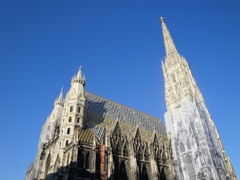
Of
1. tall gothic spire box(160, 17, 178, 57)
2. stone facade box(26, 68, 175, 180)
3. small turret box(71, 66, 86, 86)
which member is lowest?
stone facade box(26, 68, 175, 180)

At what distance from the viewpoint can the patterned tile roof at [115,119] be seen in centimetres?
3778

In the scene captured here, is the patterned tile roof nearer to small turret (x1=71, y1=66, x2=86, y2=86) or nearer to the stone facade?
the stone facade

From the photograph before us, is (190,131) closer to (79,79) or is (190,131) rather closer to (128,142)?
(128,142)

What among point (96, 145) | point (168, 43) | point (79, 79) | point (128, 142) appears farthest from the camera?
point (168, 43)

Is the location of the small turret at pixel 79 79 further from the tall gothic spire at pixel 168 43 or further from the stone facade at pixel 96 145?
the tall gothic spire at pixel 168 43

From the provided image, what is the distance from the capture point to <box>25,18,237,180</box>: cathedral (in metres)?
31.0

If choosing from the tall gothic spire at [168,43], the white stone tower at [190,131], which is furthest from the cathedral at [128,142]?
the tall gothic spire at [168,43]

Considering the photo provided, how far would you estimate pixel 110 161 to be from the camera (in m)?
Result: 31.6

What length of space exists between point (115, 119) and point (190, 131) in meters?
14.8

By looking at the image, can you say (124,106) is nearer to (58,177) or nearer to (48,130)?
(48,130)

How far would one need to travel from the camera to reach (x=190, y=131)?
136 ft

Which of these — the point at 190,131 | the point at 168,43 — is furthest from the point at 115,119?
the point at 168,43

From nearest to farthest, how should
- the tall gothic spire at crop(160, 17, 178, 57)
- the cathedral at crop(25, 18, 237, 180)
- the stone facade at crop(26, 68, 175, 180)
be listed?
the stone facade at crop(26, 68, 175, 180) < the cathedral at crop(25, 18, 237, 180) < the tall gothic spire at crop(160, 17, 178, 57)

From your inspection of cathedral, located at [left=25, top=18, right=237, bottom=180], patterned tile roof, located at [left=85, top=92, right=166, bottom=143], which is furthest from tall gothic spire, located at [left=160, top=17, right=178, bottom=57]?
patterned tile roof, located at [left=85, top=92, right=166, bottom=143]
